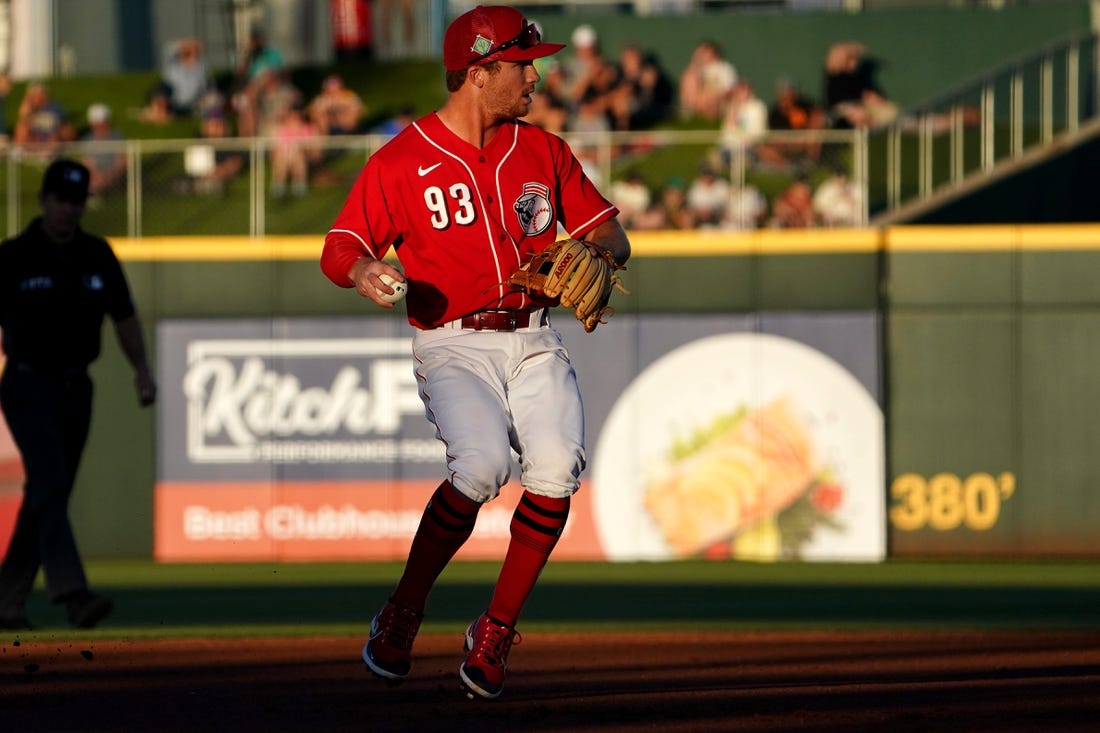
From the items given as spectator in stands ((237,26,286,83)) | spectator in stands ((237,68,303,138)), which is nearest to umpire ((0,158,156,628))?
spectator in stands ((237,68,303,138))

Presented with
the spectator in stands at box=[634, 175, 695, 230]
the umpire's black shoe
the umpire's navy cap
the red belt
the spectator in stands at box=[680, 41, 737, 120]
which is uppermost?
→ the spectator in stands at box=[680, 41, 737, 120]

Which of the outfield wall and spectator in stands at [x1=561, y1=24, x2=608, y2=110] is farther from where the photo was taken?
spectator in stands at [x1=561, y1=24, x2=608, y2=110]

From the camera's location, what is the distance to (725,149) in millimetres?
15977

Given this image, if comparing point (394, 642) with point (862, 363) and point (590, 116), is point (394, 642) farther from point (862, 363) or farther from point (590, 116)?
point (590, 116)

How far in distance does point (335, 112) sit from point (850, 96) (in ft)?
17.2

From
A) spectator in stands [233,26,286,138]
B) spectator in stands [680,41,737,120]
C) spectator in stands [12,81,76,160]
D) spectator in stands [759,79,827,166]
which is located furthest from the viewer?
spectator in stands [12,81,76,160]

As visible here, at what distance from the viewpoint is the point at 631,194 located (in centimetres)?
1611

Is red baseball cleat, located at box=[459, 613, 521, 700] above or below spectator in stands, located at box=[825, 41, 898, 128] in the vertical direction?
below

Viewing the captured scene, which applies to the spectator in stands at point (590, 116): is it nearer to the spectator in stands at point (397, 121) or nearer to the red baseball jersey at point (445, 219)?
the spectator in stands at point (397, 121)

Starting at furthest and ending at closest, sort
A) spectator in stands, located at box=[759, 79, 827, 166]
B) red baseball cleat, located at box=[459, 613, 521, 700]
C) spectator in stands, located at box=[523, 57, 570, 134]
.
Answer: spectator in stands, located at box=[759, 79, 827, 166]
spectator in stands, located at box=[523, 57, 570, 134]
red baseball cleat, located at box=[459, 613, 521, 700]

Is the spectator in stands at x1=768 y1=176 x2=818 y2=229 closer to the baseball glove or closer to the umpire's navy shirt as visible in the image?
the umpire's navy shirt

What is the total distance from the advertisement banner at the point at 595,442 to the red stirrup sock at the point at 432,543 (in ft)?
29.3

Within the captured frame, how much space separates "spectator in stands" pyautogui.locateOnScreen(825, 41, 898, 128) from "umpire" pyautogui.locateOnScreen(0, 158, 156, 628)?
1037cm

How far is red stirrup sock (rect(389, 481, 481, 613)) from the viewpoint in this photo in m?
6.23
